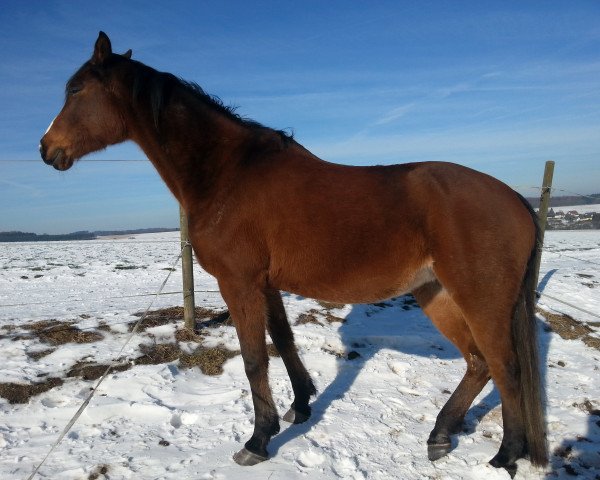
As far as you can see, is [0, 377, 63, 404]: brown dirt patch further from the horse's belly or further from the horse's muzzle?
the horse's belly

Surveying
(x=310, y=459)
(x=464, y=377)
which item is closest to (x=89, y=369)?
(x=310, y=459)

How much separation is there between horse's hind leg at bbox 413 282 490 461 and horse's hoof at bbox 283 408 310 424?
3.30ft

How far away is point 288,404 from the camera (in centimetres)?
379

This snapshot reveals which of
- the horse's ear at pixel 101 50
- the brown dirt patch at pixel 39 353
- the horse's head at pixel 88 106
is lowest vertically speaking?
the brown dirt patch at pixel 39 353

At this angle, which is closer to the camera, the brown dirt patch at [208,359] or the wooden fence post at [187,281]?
the brown dirt patch at [208,359]

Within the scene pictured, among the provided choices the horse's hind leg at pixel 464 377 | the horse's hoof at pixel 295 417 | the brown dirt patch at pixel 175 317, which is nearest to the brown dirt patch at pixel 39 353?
the brown dirt patch at pixel 175 317

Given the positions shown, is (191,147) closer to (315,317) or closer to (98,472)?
(98,472)

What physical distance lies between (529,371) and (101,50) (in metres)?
3.84

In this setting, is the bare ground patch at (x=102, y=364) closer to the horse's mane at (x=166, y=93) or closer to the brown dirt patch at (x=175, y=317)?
the brown dirt patch at (x=175, y=317)

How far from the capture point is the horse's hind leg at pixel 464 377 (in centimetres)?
309

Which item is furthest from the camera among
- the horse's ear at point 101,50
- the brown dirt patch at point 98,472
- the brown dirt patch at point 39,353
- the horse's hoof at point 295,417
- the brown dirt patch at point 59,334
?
the brown dirt patch at point 59,334

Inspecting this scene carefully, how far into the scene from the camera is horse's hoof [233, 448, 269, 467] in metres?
2.87

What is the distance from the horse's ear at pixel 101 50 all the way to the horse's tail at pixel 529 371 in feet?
10.8

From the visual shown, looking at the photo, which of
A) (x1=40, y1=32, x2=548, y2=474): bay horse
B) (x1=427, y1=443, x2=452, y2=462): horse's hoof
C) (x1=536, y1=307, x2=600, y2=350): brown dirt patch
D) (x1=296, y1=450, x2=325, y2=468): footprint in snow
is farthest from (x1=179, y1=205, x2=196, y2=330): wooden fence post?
(x1=536, y1=307, x2=600, y2=350): brown dirt patch
